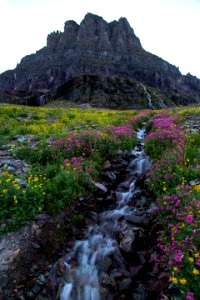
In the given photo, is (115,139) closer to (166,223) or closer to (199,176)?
(199,176)

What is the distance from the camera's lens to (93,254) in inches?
262

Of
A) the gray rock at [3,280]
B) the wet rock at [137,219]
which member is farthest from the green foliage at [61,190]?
the gray rock at [3,280]

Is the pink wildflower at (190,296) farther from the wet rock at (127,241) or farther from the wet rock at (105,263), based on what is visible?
the wet rock at (105,263)

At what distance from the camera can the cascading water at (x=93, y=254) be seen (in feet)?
18.8

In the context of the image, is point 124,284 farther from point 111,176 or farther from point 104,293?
point 111,176

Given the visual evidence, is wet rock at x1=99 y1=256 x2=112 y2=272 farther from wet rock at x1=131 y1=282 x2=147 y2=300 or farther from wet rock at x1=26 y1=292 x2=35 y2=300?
wet rock at x1=26 y1=292 x2=35 y2=300

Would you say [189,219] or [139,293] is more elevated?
[189,219]

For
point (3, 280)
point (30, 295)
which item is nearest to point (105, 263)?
point (30, 295)

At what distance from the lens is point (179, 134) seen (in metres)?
11.3

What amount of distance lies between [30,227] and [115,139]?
674 centimetres

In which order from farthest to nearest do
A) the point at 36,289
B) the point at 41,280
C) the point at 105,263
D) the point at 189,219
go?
the point at 105,263, the point at 41,280, the point at 36,289, the point at 189,219

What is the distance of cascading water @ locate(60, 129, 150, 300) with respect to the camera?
5722 millimetres

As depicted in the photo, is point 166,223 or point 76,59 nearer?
point 166,223

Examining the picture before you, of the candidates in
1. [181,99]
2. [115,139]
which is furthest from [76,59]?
[115,139]
